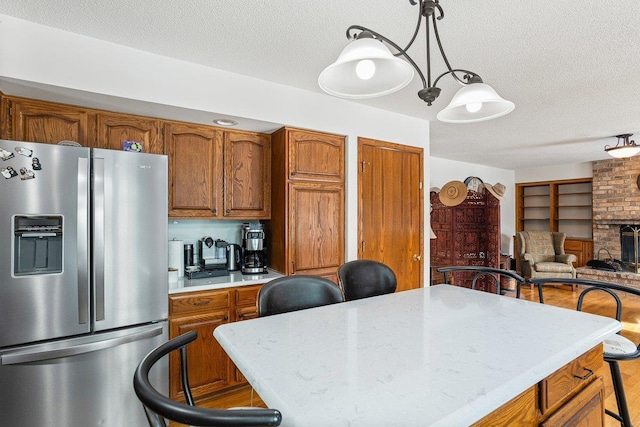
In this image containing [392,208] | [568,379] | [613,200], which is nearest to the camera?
[568,379]

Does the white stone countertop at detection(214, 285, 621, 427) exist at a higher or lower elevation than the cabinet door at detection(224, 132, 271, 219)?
lower

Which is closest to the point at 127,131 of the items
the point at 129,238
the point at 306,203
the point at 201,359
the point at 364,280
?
the point at 129,238

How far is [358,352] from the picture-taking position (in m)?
1.03

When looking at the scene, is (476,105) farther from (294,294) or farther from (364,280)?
(294,294)

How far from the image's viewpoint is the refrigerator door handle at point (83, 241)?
181 centimetres

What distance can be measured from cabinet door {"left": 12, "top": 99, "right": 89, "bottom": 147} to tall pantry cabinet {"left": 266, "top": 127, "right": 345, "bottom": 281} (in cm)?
141

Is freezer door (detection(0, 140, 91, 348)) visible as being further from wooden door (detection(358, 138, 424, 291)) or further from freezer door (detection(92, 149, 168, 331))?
wooden door (detection(358, 138, 424, 291))

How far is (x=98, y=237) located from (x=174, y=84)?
114 cm

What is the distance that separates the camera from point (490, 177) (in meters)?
7.25

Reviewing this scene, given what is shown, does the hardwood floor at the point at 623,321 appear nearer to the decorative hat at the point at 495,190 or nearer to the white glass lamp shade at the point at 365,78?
the white glass lamp shade at the point at 365,78

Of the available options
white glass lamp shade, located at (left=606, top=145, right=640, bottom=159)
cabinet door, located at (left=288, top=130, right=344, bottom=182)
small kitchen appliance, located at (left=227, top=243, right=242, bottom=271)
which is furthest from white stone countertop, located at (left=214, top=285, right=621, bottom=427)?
white glass lamp shade, located at (left=606, top=145, right=640, bottom=159)

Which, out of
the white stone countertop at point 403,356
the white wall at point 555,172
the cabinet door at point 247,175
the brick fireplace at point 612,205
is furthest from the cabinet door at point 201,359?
the white wall at point 555,172

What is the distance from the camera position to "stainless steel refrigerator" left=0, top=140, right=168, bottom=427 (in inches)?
65.4

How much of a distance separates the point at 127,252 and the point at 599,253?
799 centimetres
